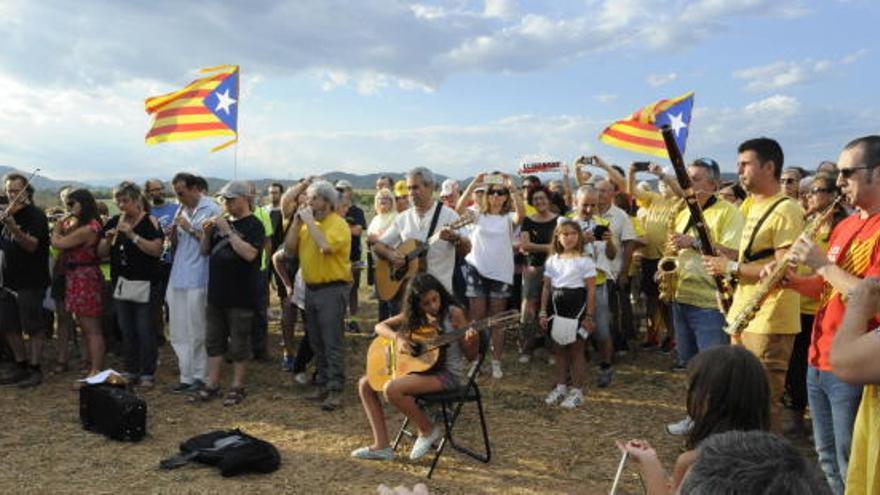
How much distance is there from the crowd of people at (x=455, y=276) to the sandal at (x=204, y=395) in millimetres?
31

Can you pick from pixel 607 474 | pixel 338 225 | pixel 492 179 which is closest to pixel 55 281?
pixel 338 225

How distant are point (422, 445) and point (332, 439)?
88 cm

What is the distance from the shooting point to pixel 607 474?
4.66 meters

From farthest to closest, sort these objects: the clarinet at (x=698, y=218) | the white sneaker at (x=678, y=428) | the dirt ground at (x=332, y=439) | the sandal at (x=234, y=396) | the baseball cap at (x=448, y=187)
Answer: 1. the baseball cap at (x=448, y=187)
2. the sandal at (x=234, y=396)
3. the white sneaker at (x=678, y=428)
4. the dirt ground at (x=332, y=439)
5. the clarinet at (x=698, y=218)

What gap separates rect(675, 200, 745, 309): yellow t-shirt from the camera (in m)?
4.77

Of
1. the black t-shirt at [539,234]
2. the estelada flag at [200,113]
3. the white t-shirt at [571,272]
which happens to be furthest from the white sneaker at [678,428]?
the estelada flag at [200,113]

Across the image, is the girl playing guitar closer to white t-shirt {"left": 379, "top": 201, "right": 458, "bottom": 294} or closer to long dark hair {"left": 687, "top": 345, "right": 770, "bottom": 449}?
white t-shirt {"left": 379, "top": 201, "right": 458, "bottom": 294}

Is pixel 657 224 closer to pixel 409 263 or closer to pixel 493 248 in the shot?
pixel 493 248

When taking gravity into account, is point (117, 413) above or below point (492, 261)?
below

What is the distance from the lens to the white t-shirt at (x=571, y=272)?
6078 mm

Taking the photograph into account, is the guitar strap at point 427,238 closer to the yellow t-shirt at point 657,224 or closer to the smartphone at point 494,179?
the smartphone at point 494,179

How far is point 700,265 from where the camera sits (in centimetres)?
500

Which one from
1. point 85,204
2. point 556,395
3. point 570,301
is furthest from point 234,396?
point 570,301

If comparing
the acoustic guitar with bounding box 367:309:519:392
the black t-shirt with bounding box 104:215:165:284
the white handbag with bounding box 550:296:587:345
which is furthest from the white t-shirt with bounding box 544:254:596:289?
the black t-shirt with bounding box 104:215:165:284
